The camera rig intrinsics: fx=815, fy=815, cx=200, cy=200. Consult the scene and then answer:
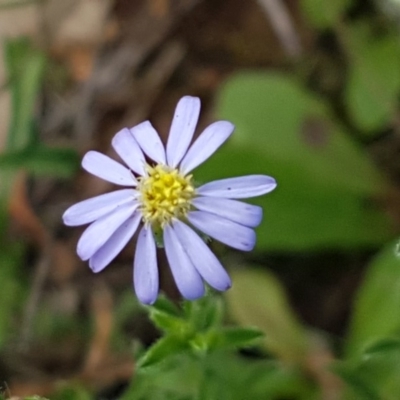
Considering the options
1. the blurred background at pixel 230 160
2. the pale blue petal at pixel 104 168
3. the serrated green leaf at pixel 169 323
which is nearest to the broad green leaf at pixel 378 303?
the blurred background at pixel 230 160

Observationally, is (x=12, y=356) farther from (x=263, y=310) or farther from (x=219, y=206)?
(x=219, y=206)

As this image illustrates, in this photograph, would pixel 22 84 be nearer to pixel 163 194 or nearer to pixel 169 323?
pixel 163 194

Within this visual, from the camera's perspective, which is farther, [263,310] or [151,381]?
[263,310]

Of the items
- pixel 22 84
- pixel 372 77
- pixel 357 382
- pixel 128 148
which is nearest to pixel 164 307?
pixel 128 148

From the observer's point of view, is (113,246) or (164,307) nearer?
(113,246)

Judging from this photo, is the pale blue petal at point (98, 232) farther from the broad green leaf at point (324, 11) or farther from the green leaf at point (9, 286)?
the broad green leaf at point (324, 11)

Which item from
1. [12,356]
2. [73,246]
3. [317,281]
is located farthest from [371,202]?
[12,356]
